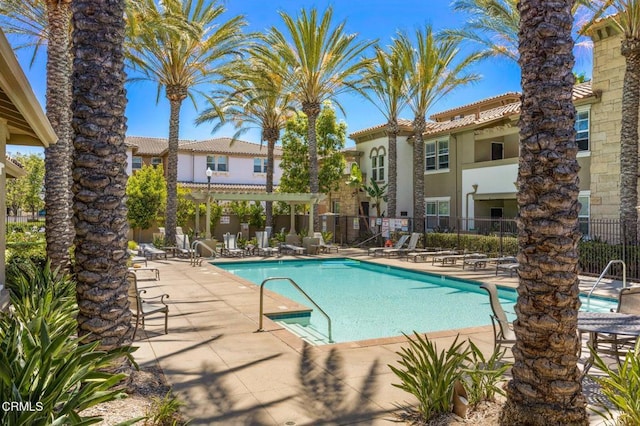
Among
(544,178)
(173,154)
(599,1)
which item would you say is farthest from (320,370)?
(173,154)

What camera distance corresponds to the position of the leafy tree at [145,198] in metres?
29.3

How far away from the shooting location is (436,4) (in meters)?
22.7

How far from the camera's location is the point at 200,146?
145 feet

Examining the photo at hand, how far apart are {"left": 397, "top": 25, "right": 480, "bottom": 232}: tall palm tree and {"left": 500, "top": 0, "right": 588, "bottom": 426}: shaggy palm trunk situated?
21428 mm

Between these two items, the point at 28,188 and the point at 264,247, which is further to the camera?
the point at 28,188

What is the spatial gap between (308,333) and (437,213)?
885 inches

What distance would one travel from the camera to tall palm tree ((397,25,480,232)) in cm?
2527

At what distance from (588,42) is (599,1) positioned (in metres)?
4.15

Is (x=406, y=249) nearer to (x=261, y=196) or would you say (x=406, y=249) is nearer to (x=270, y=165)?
(x=261, y=196)

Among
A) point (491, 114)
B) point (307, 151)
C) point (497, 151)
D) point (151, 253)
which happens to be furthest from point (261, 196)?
point (497, 151)

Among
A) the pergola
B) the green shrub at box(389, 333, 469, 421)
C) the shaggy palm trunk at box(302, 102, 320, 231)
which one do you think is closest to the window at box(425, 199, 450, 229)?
the shaggy palm trunk at box(302, 102, 320, 231)

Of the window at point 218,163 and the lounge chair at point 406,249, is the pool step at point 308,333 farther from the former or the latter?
the window at point 218,163

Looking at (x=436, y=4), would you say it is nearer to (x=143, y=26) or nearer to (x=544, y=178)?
(x=143, y=26)

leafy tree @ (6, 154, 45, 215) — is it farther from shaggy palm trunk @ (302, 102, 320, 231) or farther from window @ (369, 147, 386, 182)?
shaggy palm trunk @ (302, 102, 320, 231)
